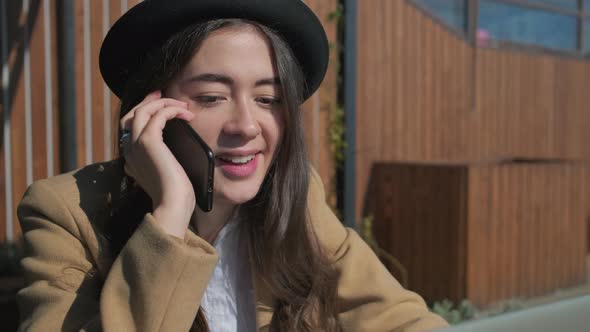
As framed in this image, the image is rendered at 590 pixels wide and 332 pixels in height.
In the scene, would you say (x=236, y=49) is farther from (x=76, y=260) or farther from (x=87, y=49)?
(x=87, y=49)

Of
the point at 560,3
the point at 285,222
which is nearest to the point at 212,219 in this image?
the point at 285,222

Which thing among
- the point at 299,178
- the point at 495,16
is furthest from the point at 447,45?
the point at 299,178

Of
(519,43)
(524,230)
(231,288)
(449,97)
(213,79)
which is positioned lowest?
(524,230)

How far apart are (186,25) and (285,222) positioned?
54cm

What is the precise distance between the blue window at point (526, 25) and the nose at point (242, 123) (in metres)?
5.15

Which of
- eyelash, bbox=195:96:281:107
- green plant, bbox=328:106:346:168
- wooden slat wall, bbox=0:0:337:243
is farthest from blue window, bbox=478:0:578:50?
eyelash, bbox=195:96:281:107

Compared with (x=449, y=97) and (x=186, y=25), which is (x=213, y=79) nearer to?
(x=186, y=25)

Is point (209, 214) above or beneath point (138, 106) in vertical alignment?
beneath

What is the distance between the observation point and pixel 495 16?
6156 mm

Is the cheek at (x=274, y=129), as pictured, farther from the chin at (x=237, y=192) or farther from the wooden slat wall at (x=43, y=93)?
the wooden slat wall at (x=43, y=93)

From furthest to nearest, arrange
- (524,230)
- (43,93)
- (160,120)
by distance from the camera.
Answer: (524,230) < (43,93) < (160,120)

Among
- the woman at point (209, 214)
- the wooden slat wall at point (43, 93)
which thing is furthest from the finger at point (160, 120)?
the wooden slat wall at point (43, 93)

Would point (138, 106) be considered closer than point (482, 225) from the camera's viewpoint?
Yes

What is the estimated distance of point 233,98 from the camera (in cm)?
135
